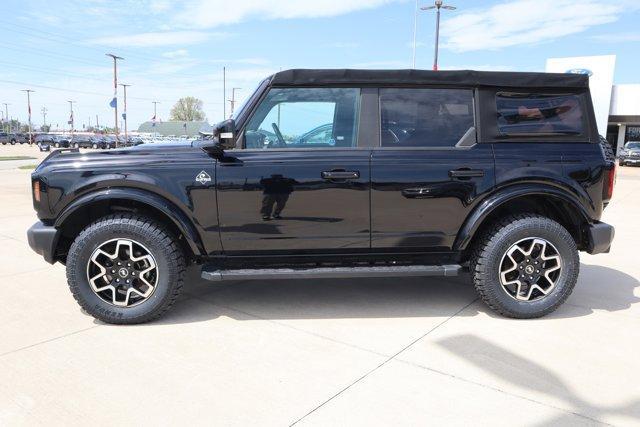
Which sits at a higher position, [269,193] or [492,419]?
[269,193]

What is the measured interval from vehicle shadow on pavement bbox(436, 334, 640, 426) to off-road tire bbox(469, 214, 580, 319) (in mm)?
478

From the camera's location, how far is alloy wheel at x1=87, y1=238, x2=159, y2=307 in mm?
3592

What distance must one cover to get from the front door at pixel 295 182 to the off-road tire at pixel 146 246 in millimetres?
424

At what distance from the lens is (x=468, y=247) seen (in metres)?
3.96

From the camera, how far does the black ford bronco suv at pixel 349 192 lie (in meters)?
3.55

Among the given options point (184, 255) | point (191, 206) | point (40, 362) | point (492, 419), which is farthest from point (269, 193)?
point (492, 419)

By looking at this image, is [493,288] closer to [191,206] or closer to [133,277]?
[191,206]

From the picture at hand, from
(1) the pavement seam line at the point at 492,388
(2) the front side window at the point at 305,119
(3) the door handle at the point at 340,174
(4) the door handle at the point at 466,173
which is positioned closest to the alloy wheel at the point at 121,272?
(2) the front side window at the point at 305,119

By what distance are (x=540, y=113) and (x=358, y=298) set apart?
6.95 feet

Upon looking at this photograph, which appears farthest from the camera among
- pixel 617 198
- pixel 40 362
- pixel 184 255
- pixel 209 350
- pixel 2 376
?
pixel 617 198

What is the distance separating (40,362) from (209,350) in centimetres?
102

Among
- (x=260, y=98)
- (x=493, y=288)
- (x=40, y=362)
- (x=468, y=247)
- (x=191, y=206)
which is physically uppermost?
(x=260, y=98)

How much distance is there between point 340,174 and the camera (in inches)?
141

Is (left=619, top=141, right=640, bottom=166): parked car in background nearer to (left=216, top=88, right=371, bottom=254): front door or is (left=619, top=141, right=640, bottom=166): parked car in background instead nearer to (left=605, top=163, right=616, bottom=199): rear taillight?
(left=605, top=163, right=616, bottom=199): rear taillight
